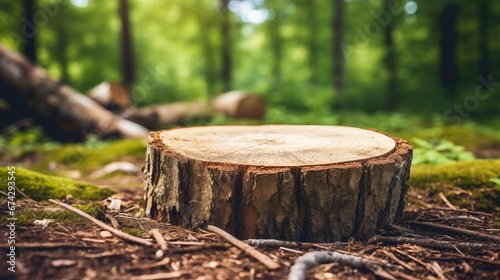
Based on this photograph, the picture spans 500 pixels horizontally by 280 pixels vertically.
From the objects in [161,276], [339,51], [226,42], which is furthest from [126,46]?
[161,276]

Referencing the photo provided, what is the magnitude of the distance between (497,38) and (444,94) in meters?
3.78

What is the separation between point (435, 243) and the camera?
7.56 feet

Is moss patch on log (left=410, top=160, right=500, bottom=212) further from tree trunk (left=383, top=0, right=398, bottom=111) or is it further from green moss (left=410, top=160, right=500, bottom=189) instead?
tree trunk (left=383, top=0, right=398, bottom=111)

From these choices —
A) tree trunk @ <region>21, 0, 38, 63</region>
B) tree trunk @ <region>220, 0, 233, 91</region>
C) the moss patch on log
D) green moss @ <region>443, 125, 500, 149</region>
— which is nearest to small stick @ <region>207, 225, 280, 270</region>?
the moss patch on log

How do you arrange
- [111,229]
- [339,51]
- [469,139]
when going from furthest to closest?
[339,51]
[469,139]
[111,229]

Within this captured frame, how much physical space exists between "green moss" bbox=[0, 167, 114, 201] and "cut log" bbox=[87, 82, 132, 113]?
5.60 meters

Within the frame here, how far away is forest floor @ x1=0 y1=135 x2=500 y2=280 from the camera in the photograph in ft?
A: 5.87

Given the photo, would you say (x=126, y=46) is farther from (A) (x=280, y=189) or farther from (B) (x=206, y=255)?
(B) (x=206, y=255)

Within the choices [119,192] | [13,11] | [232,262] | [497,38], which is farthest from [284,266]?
[497,38]

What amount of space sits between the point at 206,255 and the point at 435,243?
142cm

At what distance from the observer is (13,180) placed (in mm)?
2898

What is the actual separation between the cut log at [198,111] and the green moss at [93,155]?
8.41 ft

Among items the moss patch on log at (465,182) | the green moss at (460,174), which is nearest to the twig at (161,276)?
the moss patch on log at (465,182)

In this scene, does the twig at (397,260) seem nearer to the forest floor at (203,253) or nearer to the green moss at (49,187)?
the forest floor at (203,253)
